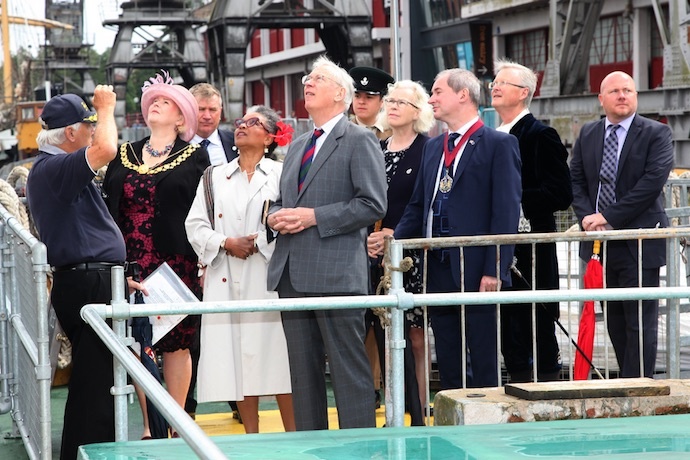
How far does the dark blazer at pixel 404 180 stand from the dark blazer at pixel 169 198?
1.21 metres

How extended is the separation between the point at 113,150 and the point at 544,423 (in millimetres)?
2231

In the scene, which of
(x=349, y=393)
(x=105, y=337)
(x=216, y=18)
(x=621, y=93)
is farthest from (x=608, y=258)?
(x=216, y=18)

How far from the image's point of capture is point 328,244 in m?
5.93

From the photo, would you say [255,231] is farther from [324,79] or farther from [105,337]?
[105,337]

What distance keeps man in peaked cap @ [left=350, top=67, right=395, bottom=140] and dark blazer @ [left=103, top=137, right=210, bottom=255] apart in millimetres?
1365

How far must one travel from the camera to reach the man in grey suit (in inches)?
231

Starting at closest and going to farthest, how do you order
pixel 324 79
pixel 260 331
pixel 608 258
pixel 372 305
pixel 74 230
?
pixel 372 305
pixel 74 230
pixel 324 79
pixel 260 331
pixel 608 258

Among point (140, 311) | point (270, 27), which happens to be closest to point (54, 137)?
point (140, 311)

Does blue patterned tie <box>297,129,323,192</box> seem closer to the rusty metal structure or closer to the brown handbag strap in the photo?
the brown handbag strap

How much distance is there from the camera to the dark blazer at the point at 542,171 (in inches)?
270

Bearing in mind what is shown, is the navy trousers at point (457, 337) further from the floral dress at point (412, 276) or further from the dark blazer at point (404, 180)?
the dark blazer at point (404, 180)

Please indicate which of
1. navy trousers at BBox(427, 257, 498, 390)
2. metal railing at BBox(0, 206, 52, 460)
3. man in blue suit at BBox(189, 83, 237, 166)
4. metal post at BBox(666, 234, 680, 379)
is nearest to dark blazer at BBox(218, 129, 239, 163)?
man in blue suit at BBox(189, 83, 237, 166)

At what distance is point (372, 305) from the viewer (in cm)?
429

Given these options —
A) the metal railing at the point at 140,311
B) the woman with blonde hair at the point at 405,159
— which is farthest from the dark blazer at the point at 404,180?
the metal railing at the point at 140,311
